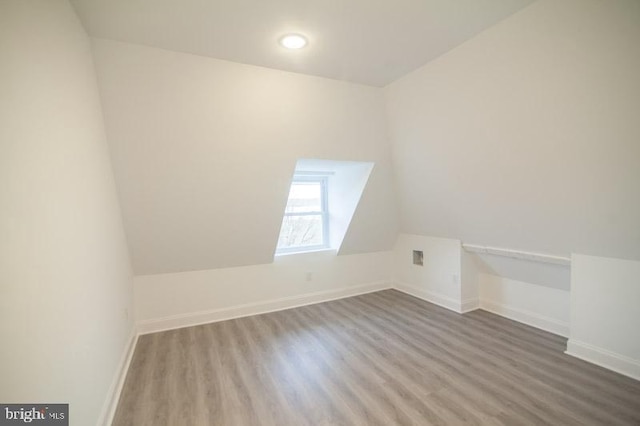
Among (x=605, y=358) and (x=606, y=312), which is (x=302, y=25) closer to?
(x=606, y=312)

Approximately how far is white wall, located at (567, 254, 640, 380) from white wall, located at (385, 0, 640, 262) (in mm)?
148

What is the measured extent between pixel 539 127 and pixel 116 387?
3.71m

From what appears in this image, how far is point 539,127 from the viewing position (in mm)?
2133

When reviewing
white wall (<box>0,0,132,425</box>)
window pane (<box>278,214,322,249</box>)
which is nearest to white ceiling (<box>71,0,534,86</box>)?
white wall (<box>0,0,132,425</box>)

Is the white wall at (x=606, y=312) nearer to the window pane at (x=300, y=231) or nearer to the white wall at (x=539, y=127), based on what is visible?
the white wall at (x=539, y=127)

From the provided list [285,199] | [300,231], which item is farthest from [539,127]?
[300,231]

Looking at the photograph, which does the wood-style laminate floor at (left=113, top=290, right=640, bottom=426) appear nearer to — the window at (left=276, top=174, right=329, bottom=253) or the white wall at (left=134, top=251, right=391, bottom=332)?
the white wall at (left=134, top=251, right=391, bottom=332)

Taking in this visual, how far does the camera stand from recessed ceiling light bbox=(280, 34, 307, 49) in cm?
211

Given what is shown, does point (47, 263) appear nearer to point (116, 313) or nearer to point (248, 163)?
point (116, 313)

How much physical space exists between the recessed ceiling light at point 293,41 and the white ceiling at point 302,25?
0.06m

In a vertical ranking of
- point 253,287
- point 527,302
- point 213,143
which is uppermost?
point 213,143

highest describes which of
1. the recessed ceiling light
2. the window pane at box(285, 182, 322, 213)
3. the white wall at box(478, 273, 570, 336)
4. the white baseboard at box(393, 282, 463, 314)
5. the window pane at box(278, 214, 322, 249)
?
the recessed ceiling light

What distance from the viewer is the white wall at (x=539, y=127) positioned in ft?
5.65

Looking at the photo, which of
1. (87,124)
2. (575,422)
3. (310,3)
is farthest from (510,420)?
(87,124)
